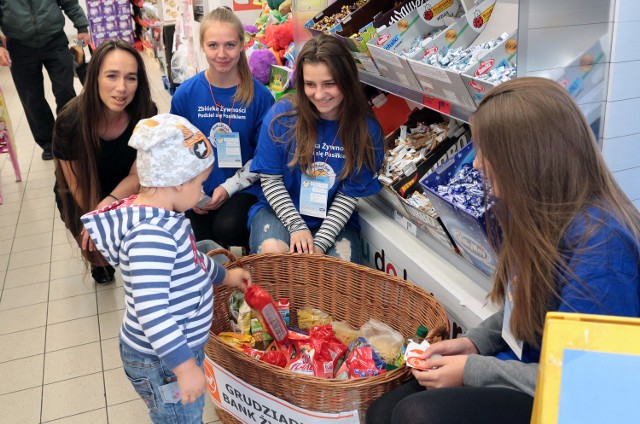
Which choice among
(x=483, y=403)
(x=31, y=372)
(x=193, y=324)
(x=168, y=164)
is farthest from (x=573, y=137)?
(x=31, y=372)

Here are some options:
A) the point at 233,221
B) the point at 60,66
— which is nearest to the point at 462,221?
the point at 233,221

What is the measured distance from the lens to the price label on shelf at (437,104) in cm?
212

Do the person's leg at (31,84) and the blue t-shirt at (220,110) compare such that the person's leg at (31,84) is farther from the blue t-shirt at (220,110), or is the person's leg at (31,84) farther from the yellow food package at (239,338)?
the yellow food package at (239,338)

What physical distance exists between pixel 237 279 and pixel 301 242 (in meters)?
0.50

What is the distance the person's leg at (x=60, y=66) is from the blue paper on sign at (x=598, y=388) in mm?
5055

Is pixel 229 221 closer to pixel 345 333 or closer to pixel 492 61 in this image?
pixel 345 333

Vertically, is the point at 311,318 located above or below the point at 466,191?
below

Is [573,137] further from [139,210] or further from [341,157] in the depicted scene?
[341,157]

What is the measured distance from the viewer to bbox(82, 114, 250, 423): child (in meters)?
1.56

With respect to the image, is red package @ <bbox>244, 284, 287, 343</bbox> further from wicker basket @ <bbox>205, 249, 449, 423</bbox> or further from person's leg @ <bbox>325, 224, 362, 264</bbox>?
person's leg @ <bbox>325, 224, 362, 264</bbox>

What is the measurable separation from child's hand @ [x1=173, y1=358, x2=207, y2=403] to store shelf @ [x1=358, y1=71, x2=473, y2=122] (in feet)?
3.75

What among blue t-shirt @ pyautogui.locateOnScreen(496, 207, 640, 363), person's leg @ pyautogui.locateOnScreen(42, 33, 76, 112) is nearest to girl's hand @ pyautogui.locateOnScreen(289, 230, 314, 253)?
blue t-shirt @ pyautogui.locateOnScreen(496, 207, 640, 363)

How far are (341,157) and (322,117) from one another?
188 millimetres

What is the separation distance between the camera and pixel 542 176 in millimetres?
1305
